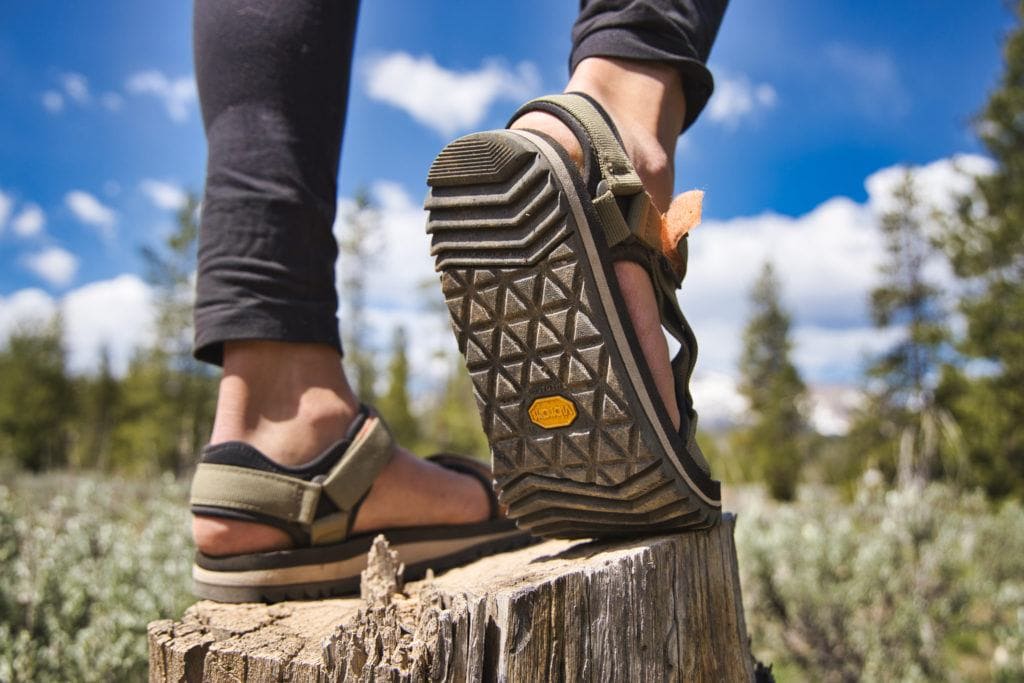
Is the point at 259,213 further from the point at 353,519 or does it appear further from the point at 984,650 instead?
the point at 984,650

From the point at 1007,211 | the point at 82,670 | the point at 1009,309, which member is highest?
the point at 1007,211

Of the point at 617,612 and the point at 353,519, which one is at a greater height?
the point at 353,519

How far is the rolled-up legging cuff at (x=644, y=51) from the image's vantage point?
3.86 ft

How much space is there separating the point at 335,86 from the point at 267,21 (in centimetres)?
14

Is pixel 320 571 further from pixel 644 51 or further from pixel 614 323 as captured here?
pixel 644 51

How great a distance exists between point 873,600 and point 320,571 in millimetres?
3365

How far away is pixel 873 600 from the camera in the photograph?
3758mm

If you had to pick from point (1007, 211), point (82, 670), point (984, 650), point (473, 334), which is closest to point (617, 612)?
point (473, 334)

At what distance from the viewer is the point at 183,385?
1852cm

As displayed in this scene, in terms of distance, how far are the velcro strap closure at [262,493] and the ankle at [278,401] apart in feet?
0.14

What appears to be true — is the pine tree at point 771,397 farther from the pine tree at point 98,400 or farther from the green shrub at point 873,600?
the pine tree at point 98,400

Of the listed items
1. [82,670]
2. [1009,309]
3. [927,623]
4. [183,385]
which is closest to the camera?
[82,670]

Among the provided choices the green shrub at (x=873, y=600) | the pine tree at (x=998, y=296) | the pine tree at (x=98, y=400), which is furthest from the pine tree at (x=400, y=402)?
the green shrub at (x=873, y=600)

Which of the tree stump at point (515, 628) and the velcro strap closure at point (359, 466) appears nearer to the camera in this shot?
the tree stump at point (515, 628)
